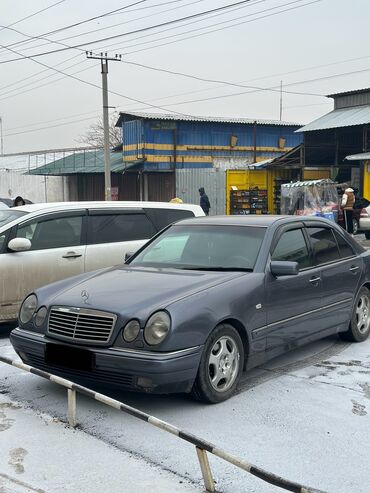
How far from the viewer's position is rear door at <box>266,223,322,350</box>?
16.5 ft

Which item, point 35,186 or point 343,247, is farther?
point 35,186

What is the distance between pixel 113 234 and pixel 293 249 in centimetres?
291

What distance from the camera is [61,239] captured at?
7336 mm

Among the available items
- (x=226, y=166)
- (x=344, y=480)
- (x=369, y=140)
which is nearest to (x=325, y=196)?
(x=369, y=140)

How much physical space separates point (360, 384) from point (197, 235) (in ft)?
6.30

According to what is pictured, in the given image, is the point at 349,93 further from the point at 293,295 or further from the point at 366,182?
the point at 293,295

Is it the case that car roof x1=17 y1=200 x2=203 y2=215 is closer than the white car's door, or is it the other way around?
the white car's door

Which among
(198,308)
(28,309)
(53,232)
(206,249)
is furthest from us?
(53,232)

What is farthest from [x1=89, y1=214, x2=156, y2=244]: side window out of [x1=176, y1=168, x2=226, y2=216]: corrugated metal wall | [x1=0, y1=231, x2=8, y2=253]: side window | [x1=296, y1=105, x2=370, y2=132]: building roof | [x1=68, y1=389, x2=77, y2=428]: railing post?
[x1=176, y1=168, x2=226, y2=216]: corrugated metal wall

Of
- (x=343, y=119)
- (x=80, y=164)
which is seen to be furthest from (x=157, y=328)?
(x=80, y=164)

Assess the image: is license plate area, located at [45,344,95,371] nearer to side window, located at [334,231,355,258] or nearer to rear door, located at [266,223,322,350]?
rear door, located at [266,223,322,350]

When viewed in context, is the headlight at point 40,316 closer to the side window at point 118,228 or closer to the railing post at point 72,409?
the railing post at point 72,409

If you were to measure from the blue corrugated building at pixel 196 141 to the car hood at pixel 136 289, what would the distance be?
25.8 metres

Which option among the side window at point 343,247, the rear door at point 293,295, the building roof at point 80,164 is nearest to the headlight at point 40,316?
the rear door at point 293,295
